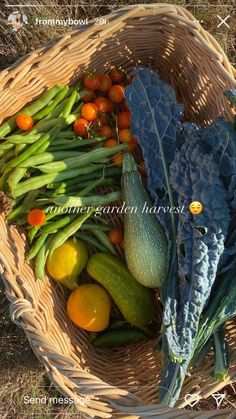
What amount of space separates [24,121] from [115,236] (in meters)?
0.59

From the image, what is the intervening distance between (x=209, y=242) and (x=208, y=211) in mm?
110

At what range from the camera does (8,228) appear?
208cm

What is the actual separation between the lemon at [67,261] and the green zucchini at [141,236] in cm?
20

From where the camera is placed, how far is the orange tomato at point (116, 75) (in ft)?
7.47

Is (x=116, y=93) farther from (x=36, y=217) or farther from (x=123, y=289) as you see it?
(x=123, y=289)

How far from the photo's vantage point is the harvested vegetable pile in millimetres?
1841

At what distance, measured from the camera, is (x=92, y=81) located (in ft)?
7.18

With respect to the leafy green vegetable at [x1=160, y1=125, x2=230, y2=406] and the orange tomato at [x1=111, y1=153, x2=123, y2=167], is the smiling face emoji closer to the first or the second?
the leafy green vegetable at [x1=160, y1=125, x2=230, y2=406]

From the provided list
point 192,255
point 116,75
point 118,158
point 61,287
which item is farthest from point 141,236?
point 116,75

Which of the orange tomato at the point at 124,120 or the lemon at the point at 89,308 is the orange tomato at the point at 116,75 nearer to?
the orange tomato at the point at 124,120

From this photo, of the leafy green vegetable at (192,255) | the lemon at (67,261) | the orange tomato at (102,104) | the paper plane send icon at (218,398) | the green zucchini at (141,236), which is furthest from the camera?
the paper plane send icon at (218,398)

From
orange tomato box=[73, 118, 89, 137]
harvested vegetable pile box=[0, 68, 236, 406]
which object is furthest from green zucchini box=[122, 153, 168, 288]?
orange tomato box=[73, 118, 89, 137]

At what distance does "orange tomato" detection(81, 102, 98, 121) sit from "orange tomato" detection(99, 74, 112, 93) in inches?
4.6

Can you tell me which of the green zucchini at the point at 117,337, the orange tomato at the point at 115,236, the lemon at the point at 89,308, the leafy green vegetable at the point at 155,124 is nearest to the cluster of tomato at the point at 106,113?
the leafy green vegetable at the point at 155,124
